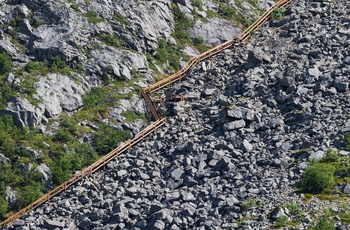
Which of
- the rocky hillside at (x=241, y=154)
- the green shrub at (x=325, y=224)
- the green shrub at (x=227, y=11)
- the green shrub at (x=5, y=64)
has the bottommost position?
the green shrub at (x=325, y=224)

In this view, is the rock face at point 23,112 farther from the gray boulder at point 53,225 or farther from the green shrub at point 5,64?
the gray boulder at point 53,225

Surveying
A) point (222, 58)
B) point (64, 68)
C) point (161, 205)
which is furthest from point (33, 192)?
point (222, 58)

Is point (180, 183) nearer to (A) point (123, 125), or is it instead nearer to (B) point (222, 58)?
(A) point (123, 125)

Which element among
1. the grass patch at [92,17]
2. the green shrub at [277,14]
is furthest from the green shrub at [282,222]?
the green shrub at [277,14]

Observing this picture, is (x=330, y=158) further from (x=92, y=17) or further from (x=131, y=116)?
(x=92, y=17)

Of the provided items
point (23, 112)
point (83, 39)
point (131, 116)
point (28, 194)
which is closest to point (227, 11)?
point (83, 39)
